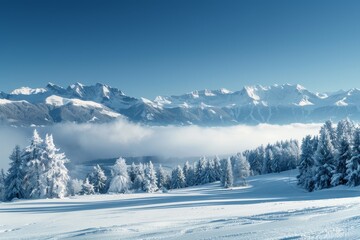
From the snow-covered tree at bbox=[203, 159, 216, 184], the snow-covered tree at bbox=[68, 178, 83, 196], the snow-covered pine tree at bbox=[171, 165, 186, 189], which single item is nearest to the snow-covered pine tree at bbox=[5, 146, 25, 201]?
the snow-covered tree at bbox=[68, 178, 83, 196]

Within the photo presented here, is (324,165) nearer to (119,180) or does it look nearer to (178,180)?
(119,180)

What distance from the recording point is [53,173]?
39.4m

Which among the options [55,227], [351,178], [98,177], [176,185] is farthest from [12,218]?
[176,185]

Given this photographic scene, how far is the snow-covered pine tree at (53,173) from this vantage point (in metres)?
38.5

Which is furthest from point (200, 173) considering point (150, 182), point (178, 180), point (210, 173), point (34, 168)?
point (34, 168)

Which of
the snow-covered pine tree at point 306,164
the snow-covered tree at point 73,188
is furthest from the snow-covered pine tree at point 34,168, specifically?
the snow-covered pine tree at point 306,164

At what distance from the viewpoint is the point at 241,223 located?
12.5m

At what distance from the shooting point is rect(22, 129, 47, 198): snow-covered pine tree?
127ft

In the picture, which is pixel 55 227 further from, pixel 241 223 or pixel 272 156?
pixel 272 156

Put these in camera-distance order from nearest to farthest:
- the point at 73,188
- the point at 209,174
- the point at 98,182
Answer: the point at 98,182 → the point at 73,188 → the point at 209,174

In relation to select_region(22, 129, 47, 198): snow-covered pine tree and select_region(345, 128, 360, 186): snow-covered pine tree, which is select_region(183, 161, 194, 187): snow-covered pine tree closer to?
select_region(345, 128, 360, 186): snow-covered pine tree

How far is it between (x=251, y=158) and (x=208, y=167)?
30966mm

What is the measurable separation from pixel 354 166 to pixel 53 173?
133ft

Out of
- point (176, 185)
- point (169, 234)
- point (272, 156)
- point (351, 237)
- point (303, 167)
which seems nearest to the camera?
point (351, 237)
